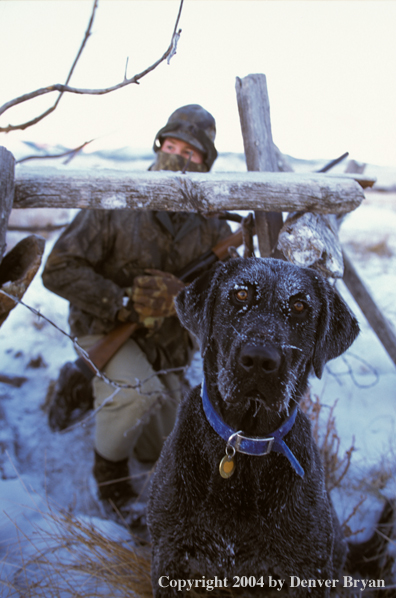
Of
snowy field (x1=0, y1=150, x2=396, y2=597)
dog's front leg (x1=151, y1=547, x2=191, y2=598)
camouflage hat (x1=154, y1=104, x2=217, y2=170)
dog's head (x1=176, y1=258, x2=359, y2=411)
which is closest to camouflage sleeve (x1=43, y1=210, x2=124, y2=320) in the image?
snowy field (x1=0, y1=150, x2=396, y2=597)

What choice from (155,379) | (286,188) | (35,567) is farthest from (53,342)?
(286,188)

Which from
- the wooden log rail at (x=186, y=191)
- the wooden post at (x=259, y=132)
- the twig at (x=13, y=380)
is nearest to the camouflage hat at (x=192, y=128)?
the wooden post at (x=259, y=132)

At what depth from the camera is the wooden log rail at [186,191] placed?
2004mm

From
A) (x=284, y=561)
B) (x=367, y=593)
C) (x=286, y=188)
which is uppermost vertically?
(x=286, y=188)

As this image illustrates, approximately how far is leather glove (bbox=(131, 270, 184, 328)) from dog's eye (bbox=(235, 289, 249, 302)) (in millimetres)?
1509

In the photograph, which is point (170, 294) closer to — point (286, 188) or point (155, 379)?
point (155, 379)

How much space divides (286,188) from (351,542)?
2.34m

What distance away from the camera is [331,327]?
165 centimetres

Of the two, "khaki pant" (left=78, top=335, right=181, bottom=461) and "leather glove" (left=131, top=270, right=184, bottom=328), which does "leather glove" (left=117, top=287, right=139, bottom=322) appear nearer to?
"leather glove" (left=131, top=270, right=184, bottom=328)

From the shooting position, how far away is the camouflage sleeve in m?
2.99

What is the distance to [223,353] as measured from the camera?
1.52 meters

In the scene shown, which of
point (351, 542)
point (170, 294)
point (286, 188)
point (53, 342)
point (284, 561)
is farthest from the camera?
point (53, 342)

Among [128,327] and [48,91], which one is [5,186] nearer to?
[48,91]

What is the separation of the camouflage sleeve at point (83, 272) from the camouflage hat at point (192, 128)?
0.86 meters
